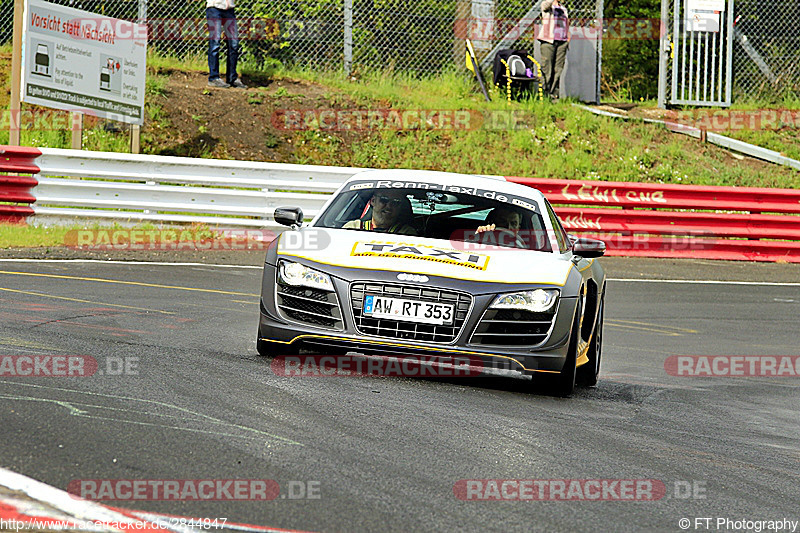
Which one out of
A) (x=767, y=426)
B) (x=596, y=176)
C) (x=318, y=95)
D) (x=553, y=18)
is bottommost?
(x=767, y=426)

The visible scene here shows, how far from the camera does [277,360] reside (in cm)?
766

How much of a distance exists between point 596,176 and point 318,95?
5.65 m

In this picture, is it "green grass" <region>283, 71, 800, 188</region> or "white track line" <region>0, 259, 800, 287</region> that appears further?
"green grass" <region>283, 71, 800, 188</region>

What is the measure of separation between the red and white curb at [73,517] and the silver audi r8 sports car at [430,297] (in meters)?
3.11

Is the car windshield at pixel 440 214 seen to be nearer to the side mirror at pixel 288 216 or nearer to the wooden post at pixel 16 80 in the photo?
the side mirror at pixel 288 216

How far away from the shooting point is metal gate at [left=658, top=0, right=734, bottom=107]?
76.8 ft

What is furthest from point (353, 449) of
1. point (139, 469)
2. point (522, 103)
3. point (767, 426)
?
point (522, 103)

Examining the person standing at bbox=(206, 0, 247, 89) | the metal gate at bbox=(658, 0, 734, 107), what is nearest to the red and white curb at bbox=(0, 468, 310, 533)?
the person standing at bbox=(206, 0, 247, 89)

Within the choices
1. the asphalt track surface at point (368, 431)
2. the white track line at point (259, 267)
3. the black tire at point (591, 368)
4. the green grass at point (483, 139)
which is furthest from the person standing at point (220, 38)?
the black tire at point (591, 368)

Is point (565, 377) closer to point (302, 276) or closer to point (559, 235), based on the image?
point (559, 235)

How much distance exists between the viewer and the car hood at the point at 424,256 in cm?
720

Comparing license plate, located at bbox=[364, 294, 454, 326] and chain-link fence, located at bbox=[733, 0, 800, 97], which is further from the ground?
chain-link fence, located at bbox=[733, 0, 800, 97]

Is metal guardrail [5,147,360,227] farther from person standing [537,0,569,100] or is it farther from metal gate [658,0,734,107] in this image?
metal gate [658,0,734,107]

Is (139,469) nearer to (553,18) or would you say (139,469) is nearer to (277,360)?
(277,360)
